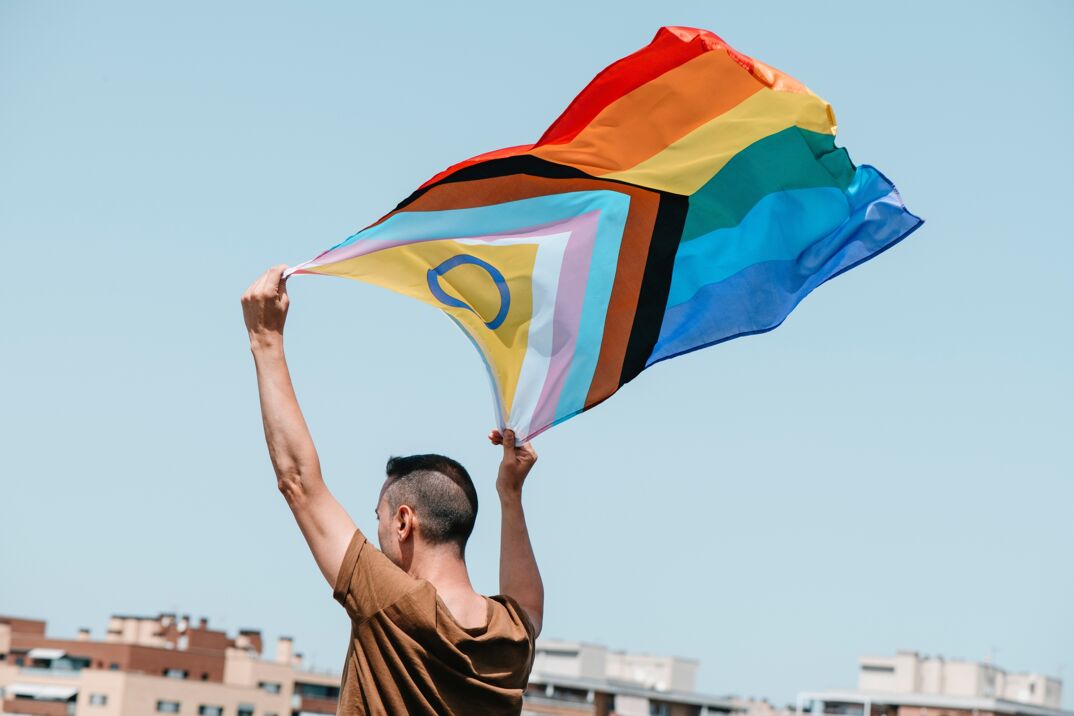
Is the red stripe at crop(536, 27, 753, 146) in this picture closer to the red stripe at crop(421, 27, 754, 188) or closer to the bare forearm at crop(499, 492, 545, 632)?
the red stripe at crop(421, 27, 754, 188)

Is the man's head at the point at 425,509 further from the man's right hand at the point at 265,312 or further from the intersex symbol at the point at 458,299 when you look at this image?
the intersex symbol at the point at 458,299

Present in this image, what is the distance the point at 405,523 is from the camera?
11.8 ft

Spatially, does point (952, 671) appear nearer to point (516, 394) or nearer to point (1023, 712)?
point (1023, 712)

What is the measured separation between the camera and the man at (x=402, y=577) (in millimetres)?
3441

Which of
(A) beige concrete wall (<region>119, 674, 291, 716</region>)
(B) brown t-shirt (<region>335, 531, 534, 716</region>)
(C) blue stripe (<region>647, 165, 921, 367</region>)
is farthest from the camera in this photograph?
(A) beige concrete wall (<region>119, 674, 291, 716</region>)

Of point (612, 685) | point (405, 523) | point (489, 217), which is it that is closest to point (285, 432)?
point (405, 523)

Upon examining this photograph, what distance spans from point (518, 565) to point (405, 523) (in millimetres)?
654

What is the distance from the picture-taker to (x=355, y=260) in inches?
175

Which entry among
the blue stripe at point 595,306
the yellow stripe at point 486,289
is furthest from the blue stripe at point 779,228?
the yellow stripe at point 486,289

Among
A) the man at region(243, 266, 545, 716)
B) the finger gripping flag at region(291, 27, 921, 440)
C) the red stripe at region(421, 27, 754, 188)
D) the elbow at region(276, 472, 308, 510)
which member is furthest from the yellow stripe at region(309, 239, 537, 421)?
the elbow at region(276, 472, 308, 510)

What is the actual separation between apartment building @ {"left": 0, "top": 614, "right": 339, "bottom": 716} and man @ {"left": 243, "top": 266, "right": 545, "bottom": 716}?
6890 cm

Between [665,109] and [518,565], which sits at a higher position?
[665,109]

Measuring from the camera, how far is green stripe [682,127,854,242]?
4.99 metres

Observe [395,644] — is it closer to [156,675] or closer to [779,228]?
[779,228]
